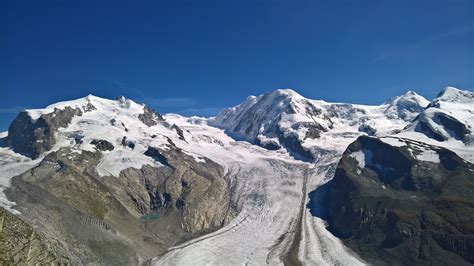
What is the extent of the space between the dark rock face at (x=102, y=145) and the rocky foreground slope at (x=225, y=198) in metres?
0.49

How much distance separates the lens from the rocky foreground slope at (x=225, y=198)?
2997 inches

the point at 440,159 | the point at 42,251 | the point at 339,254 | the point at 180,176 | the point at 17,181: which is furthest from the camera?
the point at 180,176

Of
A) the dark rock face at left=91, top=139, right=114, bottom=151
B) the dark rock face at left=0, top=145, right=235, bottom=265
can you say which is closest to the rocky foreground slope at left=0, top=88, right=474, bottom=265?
the dark rock face at left=0, top=145, right=235, bottom=265

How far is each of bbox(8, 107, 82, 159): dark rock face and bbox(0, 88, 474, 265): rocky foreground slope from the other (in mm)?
623

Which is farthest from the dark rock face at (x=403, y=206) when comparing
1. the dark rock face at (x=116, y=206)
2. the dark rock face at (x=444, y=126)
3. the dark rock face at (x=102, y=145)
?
the dark rock face at (x=102, y=145)

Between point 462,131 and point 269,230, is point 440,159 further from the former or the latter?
point 269,230

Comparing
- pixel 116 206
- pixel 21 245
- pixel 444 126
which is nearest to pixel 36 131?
pixel 116 206

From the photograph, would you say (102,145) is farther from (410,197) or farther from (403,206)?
(410,197)

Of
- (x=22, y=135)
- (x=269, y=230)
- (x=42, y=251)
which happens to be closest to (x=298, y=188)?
(x=269, y=230)

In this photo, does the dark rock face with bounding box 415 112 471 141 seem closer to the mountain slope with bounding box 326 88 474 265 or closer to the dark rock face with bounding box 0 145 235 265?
the mountain slope with bounding box 326 88 474 265

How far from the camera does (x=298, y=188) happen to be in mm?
130250

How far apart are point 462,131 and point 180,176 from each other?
8987cm

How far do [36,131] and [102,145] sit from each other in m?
24.2

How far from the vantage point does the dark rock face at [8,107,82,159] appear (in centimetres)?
13612
